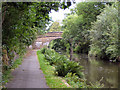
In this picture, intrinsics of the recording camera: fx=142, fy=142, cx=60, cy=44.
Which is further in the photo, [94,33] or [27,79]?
[94,33]

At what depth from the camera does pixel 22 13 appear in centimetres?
444

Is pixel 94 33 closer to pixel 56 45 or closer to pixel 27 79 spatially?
pixel 27 79

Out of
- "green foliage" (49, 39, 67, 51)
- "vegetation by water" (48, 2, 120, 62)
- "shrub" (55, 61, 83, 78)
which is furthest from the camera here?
"green foliage" (49, 39, 67, 51)

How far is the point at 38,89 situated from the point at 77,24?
12642mm

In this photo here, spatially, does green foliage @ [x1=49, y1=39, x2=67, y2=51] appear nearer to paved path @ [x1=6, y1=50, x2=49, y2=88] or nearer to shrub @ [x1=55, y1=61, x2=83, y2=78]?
shrub @ [x1=55, y1=61, x2=83, y2=78]

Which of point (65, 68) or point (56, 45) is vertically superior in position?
point (65, 68)

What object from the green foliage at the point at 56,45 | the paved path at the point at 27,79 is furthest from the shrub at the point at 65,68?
the green foliage at the point at 56,45

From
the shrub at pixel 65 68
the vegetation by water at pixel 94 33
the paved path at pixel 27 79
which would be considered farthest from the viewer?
the vegetation by water at pixel 94 33

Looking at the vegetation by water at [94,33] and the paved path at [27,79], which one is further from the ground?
the vegetation by water at [94,33]

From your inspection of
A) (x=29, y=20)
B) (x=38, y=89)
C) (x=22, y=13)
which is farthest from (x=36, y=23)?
(x=38, y=89)

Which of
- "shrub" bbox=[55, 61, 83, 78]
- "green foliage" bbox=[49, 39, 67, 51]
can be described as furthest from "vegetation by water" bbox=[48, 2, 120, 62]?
"green foliage" bbox=[49, 39, 67, 51]

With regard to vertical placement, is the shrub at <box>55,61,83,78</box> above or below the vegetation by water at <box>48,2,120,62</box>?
below

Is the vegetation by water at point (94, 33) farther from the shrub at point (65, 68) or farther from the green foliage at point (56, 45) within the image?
the green foliage at point (56, 45)

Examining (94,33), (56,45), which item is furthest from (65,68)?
(56,45)
